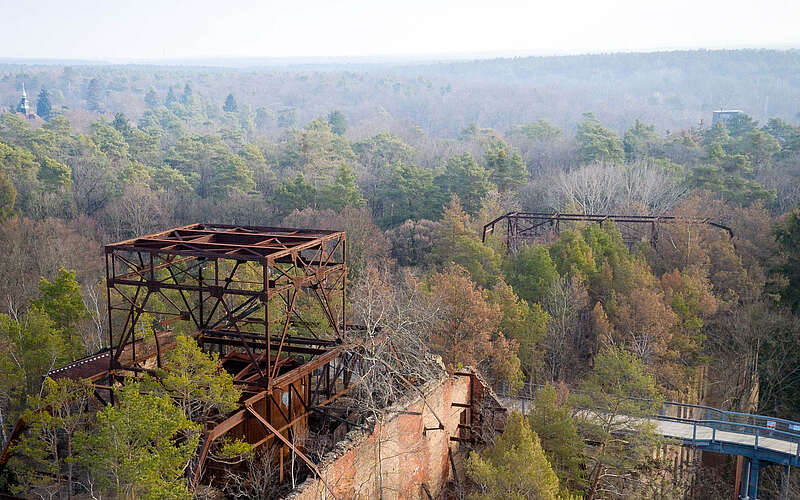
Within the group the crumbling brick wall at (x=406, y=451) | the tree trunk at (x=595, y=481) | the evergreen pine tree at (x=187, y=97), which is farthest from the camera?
the evergreen pine tree at (x=187, y=97)

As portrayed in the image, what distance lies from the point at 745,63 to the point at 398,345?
169 metres

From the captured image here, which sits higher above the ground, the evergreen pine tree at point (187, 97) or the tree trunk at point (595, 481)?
the evergreen pine tree at point (187, 97)

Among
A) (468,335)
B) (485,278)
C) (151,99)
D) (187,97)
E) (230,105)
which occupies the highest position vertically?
(187,97)

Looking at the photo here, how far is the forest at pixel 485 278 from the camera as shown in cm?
1967

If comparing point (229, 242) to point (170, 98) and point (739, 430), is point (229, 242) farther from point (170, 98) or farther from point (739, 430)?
point (170, 98)

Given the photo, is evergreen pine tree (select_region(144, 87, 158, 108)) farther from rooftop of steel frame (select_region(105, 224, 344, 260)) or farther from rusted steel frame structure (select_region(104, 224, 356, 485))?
rusted steel frame structure (select_region(104, 224, 356, 485))

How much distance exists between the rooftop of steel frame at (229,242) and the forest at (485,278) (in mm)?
3516

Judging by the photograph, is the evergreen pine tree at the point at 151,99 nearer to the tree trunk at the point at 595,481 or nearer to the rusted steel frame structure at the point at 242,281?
the rusted steel frame structure at the point at 242,281

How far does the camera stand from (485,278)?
138ft

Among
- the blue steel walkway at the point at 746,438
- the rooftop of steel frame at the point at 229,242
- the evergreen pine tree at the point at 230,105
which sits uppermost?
the evergreen pine tree at the point at 230,105

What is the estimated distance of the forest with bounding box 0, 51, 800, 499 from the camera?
19672 mm

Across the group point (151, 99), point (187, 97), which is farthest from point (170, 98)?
point (187, 97)

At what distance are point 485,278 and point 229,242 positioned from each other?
21438 mm

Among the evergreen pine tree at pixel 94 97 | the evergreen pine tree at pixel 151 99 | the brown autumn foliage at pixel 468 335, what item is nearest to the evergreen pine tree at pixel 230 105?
the evergreen pine tree at pixel 151 99
